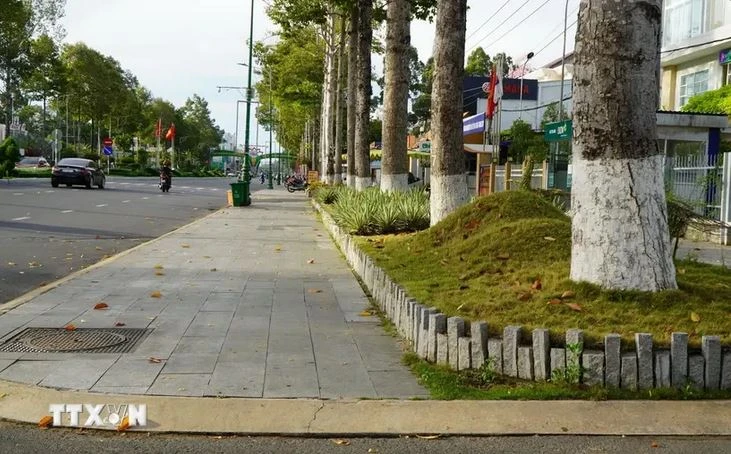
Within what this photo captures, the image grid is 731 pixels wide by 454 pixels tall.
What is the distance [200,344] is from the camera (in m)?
6.49

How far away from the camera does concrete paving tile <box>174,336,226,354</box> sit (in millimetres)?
A: 6275

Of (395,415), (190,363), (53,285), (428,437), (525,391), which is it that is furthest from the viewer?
(53,285)

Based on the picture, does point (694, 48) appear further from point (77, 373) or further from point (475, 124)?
point (77, 373)

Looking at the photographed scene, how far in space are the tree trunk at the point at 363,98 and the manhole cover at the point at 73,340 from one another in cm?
1413

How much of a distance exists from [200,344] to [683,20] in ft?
107

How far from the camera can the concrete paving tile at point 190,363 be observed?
5.66 metres

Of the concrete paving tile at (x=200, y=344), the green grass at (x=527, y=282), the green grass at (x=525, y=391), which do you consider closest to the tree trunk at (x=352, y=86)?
the green grass at (x=527, y=282)

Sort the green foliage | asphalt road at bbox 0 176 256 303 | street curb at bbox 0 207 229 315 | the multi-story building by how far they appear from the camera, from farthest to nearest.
→ 1. the multi-story building
2. the green foliage
3. asphalt road at bbox 0 176 256 303
4. street curb at bbox 0 207 229 315

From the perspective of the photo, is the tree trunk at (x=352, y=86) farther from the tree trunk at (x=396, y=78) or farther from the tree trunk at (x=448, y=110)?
the tree trunk at (x=448, y=110)

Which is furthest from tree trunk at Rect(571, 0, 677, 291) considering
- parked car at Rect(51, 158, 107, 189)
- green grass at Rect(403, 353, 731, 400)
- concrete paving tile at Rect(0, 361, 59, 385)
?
parked car at Rect(51, 158, 107, 189)

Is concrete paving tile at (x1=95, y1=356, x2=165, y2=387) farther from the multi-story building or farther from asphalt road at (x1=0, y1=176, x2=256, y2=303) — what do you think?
the multi-story building

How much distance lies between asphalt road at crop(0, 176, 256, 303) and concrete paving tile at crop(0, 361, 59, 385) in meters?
3.05

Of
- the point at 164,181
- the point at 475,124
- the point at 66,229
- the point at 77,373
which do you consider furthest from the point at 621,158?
the point at 164,181

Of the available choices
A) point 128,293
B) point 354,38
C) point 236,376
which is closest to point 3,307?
point 128,293
